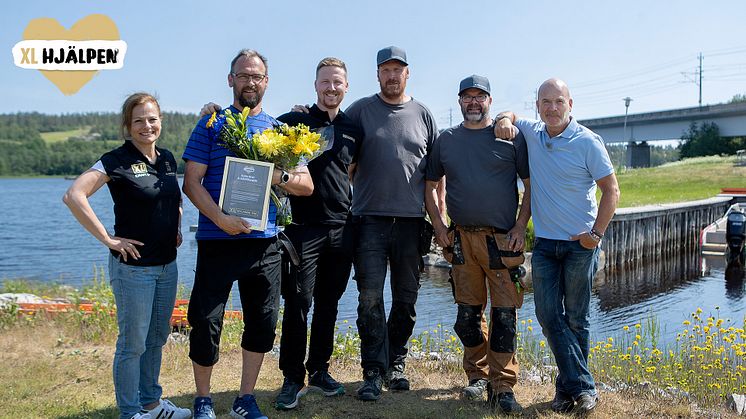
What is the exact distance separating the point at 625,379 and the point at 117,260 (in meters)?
4.78

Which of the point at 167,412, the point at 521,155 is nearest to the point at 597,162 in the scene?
the point at 521,155

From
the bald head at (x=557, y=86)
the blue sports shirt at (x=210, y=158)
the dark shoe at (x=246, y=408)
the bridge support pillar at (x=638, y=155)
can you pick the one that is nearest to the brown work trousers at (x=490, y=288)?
the bald head at (x=557, y=86)

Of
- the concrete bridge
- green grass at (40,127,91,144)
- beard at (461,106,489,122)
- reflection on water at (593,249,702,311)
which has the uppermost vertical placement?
green grass at (40,127,91,144)

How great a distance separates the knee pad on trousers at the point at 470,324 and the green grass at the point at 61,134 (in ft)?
530

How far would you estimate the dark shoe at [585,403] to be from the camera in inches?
191

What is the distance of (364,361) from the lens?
5.37 m

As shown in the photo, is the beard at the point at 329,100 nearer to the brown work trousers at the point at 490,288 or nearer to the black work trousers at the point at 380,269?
the black work trousers at the point at 380,269

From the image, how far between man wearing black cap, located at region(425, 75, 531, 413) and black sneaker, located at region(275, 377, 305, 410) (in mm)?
1580

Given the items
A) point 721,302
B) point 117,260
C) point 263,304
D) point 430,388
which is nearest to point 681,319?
point 721,302

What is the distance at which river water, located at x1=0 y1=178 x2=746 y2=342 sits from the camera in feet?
44.4

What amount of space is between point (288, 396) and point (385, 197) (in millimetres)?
1811

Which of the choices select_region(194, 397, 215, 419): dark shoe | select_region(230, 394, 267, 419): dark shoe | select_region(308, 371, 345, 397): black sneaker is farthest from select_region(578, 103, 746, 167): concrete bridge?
select_region(194, 397, 215, 419): dark shoe

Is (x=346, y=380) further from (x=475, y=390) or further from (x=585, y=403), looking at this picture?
(x=585, y=403)

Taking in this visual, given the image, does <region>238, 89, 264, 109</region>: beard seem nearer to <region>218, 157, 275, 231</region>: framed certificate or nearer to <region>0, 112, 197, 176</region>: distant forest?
<region>218, 157, 275, 231</region>: framed certificate
